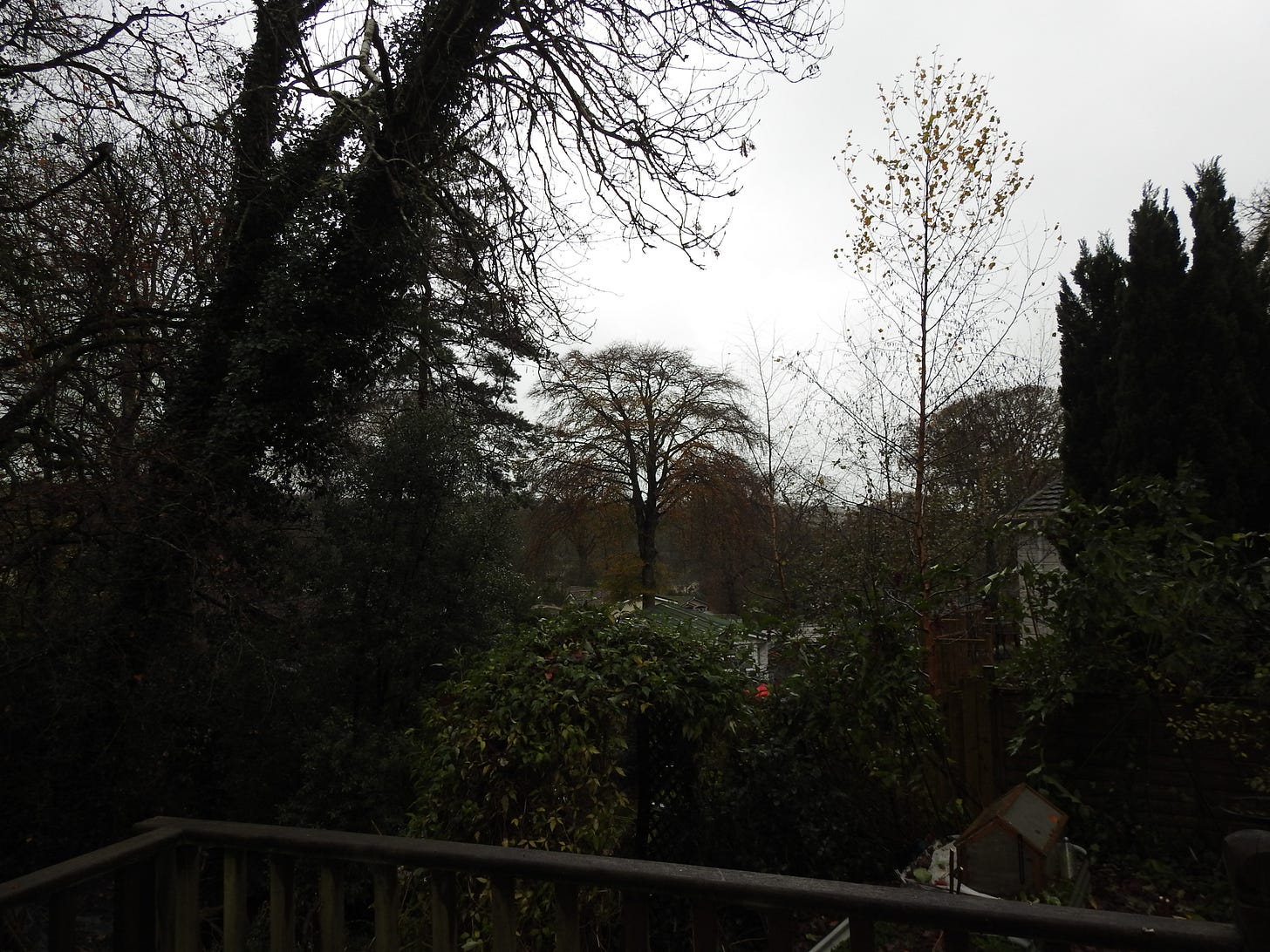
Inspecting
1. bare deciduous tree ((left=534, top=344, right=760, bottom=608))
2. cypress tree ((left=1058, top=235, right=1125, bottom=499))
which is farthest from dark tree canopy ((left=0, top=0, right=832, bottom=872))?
bare deciduous tree ((left=534, top=344, right=760, bottom=608))

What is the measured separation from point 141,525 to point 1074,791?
241 inches

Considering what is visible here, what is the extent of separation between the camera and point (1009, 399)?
55.0ft

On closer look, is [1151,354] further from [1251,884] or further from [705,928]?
[705,928]

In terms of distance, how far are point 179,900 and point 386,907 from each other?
0.68 metres

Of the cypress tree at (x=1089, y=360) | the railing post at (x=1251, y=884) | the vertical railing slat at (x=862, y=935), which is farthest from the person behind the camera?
the cypress tree at (x=1089, y=360)

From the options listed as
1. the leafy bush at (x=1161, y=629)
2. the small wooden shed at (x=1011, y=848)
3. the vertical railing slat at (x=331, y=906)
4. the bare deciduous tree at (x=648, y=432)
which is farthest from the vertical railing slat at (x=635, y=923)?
the bare deciduous tree at (x=648, y=432)

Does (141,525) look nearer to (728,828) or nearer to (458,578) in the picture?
(458,578)

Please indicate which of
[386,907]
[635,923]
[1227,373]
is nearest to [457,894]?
[386,907]

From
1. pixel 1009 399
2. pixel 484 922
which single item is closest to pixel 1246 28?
pixel 484 922

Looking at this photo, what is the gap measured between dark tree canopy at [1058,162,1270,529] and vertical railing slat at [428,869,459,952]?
22.2 ft

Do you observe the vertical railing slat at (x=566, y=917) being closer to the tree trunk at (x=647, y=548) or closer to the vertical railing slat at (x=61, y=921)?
the vertical railing slat at (x=61, y=921)

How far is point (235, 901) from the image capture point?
2.04m

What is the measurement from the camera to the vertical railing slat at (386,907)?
6.07 feet

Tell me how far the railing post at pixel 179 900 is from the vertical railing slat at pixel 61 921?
21 cm
